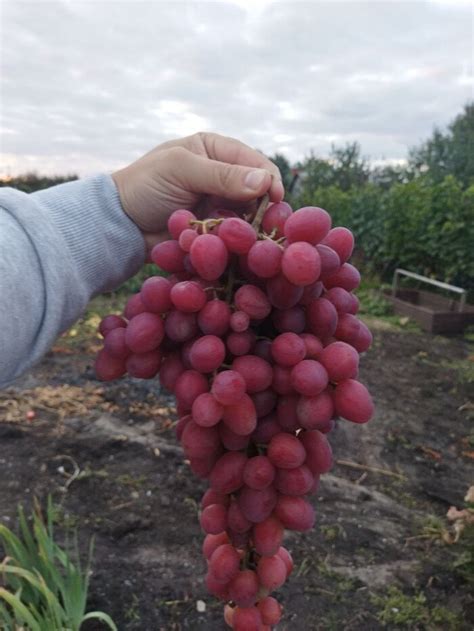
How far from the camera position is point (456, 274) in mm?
7406

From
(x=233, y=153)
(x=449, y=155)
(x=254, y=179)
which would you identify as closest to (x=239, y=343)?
(x=254, y=179)

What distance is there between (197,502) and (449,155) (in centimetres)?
1644

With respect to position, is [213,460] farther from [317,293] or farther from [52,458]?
[52,458]

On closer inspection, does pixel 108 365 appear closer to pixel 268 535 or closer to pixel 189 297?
pixel 189 297

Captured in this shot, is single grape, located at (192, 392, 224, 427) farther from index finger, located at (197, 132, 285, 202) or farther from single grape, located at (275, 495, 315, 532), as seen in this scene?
index finger, located at (197, 132, 285, 202)

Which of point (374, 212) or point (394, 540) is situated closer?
point (394, 540)

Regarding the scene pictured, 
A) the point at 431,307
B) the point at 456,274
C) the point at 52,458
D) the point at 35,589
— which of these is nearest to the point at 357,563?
the point at 35,589

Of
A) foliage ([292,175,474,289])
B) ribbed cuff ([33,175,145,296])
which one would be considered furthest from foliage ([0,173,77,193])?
ribbed cuff ([33,175,145,296])

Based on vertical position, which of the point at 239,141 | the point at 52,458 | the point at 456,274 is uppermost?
the point at 239,141

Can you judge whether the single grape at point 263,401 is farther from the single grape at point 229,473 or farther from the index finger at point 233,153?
the index finger at point 233,153

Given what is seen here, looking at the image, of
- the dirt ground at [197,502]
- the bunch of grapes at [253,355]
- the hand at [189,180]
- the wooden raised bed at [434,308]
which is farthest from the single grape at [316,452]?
the wooden raised bed at [434,308]

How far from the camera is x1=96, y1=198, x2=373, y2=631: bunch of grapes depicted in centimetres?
82

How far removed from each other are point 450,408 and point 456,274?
383 centimetres

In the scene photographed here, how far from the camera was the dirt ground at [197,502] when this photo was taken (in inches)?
80.7
